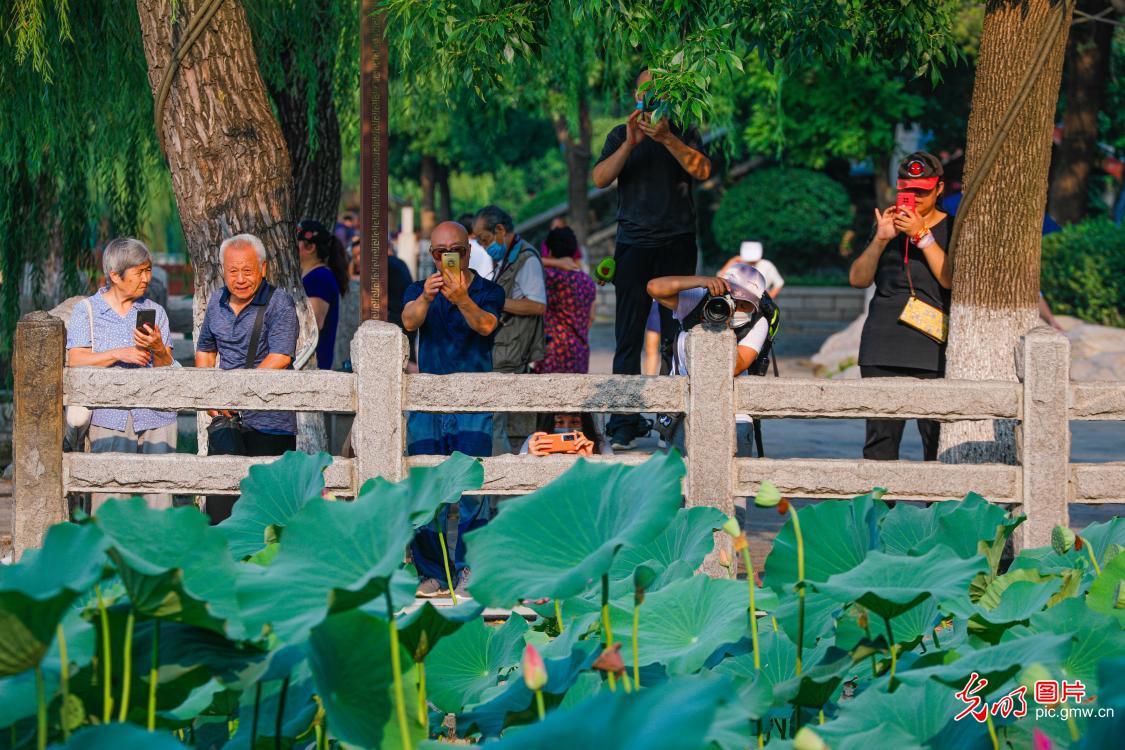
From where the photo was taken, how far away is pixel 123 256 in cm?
659

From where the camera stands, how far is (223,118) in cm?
705

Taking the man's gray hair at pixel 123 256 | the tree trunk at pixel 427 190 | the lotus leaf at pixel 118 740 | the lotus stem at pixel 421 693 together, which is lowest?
the lotus stem at pixel 421 693

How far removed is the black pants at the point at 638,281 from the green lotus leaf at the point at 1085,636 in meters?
5.31

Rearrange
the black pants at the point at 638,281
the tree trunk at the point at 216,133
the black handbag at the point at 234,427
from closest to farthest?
the black handbag at the point at 234,427
the tree trunk at the point at 216,133
the black pants at the point at 638,281

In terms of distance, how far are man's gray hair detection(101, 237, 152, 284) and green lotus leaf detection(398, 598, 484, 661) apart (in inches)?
183

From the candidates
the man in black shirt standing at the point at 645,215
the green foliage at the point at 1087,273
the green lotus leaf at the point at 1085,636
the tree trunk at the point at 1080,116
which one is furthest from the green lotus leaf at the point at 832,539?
the tree trunk at the point at 1080,116

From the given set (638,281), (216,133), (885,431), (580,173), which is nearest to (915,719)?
(885,431)

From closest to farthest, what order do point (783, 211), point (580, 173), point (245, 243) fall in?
1. point (245, 243)
2. point (783, 211)
3. point (580, 173)

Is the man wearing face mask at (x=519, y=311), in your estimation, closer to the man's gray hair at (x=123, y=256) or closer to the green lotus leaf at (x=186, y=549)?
the man's gray hair at (x=123, y=256)

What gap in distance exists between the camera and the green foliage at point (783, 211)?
28.2 m

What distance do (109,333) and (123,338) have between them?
0.22ft

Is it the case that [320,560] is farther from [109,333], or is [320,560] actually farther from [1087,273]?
[1087,273]

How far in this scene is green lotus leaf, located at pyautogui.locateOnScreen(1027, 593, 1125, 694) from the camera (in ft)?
8.30

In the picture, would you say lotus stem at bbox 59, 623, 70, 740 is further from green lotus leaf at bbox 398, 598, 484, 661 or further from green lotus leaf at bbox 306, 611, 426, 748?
green lotus leaf at bbox 398, 598, 484, 661
